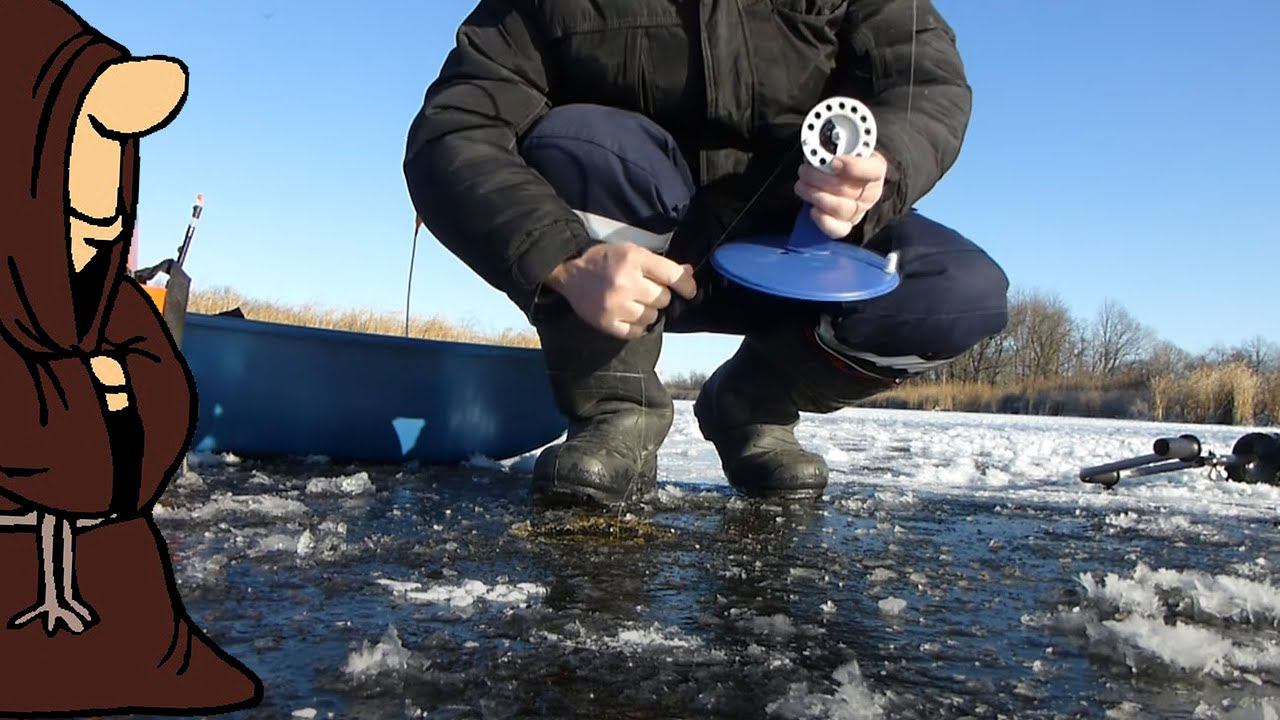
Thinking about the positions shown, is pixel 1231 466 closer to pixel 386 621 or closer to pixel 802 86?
pixel 802 86

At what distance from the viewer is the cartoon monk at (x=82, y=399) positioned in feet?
1.57

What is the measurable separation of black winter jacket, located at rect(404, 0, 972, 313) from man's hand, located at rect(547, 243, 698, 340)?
19cm

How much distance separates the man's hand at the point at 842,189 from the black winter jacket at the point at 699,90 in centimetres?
9

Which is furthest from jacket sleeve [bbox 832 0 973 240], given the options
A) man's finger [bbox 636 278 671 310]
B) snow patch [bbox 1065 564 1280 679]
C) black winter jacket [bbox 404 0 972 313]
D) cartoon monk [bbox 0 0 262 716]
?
cartoon monk [bbox 0 0 262 716]

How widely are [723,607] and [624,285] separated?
47 centimetres

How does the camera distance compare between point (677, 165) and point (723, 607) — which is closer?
point (723, 607)

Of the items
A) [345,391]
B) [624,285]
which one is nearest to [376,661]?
[624,285]

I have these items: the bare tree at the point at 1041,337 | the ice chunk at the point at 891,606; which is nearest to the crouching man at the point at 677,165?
the ice chunk at the point at 891,606

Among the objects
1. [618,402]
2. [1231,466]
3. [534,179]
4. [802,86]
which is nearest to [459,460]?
[618,402]

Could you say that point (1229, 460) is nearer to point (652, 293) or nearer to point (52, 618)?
point (652, 293)

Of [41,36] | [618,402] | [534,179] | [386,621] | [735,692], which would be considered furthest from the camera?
[618,402]

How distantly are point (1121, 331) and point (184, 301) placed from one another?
4218 cm

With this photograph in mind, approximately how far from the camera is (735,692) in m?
0.64

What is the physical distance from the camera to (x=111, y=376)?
0.51 m
